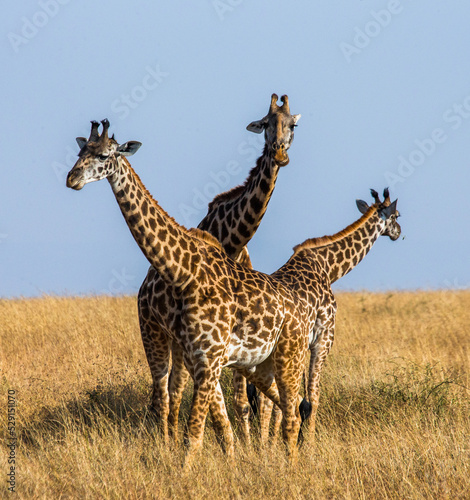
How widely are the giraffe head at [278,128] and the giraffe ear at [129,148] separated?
1.76m

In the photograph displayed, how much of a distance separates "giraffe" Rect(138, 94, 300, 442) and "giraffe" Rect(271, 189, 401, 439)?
65 cm

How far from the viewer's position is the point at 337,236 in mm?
9383

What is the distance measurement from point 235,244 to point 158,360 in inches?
61.8

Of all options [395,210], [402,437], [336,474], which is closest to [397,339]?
[395,210]

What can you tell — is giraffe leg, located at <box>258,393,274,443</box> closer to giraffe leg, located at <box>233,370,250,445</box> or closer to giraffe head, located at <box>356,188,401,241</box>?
giraffe leg, located at <box>233,370,250,445</box>

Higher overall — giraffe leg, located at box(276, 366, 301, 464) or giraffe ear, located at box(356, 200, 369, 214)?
giraffe ear, located at box(356, 200, 369, 214)

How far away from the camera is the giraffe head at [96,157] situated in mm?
5559

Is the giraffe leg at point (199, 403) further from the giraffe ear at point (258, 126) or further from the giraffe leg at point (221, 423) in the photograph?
the giraffe ear at point (258, 126)

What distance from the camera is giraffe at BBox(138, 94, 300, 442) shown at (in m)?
7.32

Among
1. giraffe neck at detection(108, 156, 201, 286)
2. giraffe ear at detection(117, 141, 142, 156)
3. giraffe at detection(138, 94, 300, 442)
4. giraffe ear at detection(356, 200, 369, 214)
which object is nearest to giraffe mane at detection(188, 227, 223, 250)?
giraffe neck at detection(108, 156, 201, 286)

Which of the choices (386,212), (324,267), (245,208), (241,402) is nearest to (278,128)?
(245,208)

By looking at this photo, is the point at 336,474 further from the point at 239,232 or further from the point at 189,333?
the point at 239,232

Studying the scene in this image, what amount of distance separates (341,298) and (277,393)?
11.2 m

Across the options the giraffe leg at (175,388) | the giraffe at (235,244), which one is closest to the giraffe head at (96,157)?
the giraffe at (235,244)
